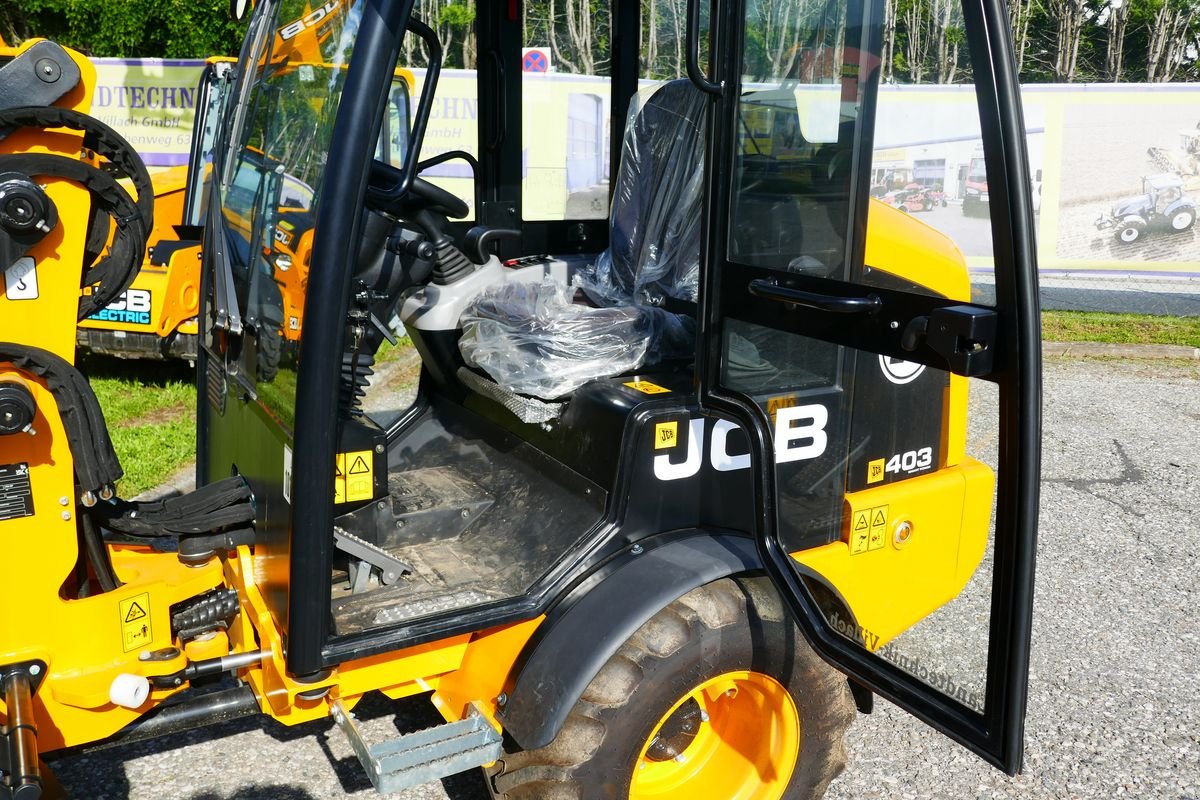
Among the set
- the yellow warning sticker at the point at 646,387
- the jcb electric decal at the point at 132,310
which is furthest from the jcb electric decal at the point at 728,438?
the jcb electric decal at the point at 132,310

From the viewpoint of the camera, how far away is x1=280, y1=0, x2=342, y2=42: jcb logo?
2347mm

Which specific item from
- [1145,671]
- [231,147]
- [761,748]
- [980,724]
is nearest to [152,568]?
[231,147]

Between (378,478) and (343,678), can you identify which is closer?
(343,678)

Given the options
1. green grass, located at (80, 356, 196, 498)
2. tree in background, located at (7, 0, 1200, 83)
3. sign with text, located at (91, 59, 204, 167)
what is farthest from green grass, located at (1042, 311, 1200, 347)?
sign with text, located at (91, 59, 204, 167)

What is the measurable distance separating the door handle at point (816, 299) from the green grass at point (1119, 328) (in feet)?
26.7

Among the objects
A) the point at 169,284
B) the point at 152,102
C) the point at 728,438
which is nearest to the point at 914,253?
the point at 728,438

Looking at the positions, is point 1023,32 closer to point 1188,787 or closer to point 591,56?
point 591,56

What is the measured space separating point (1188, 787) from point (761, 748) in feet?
4.70

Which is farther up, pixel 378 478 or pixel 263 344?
pixel 263 344

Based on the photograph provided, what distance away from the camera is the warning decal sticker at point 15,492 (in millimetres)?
2267

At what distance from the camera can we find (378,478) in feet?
8.36

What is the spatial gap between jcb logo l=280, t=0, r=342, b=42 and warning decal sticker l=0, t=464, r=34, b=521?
3.93 feet

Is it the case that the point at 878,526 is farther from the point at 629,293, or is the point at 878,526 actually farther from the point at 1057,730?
the point at 1057,730

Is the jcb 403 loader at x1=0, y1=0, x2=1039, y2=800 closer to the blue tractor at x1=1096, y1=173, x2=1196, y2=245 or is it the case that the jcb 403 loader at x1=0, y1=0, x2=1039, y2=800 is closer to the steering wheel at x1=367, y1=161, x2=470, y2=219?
the steering wheel at x1=367, y1=161, x2=470, y2=219
